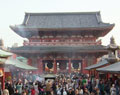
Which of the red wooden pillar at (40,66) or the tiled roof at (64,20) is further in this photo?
the tiled roof at (64,20)

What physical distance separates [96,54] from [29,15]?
1442cm

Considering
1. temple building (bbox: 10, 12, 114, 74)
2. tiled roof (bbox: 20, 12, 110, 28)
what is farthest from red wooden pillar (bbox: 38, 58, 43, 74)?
tiled roof (bbox: 20, 12, 110, 28)

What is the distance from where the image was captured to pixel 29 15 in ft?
125

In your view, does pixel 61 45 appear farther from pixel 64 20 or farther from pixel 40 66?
pixel 64 20

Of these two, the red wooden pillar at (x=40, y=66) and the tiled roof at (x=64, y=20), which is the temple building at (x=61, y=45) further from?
the tiled roof at (x=64, y=20)

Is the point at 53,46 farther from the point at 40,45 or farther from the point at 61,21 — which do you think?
the point at 61,21

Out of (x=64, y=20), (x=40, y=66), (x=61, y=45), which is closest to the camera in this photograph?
(x=40, y=66)

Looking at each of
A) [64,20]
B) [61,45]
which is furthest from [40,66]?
[64,20]

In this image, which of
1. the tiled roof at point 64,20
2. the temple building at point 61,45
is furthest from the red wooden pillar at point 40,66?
the tiled roof at point 64,20

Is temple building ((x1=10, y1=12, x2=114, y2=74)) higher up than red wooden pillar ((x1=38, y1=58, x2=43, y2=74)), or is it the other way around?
temple building ((x1=10, y1=12, x2=114, y2=74))

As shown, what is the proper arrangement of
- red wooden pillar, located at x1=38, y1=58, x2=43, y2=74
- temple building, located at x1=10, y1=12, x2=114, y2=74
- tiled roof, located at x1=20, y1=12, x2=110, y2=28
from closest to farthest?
temple building, located at x1=10, y1=12, x2=114, y2=74 < red wooden pillar, located at x1=38, y1=58, x2=43, y2=74 < tiled roof, located at x1=20, y1=12, x2=110, y2=28

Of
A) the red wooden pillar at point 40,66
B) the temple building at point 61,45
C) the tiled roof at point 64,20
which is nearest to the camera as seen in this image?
the temple building at point 61,45

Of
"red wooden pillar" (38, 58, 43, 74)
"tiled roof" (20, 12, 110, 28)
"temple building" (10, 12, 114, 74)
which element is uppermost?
"tiled roof" (20, 12, 110, 28)

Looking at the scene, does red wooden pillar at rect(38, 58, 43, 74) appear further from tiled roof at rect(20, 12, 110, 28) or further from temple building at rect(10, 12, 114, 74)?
tiled roof at rect(20, 12, 110, 28)
